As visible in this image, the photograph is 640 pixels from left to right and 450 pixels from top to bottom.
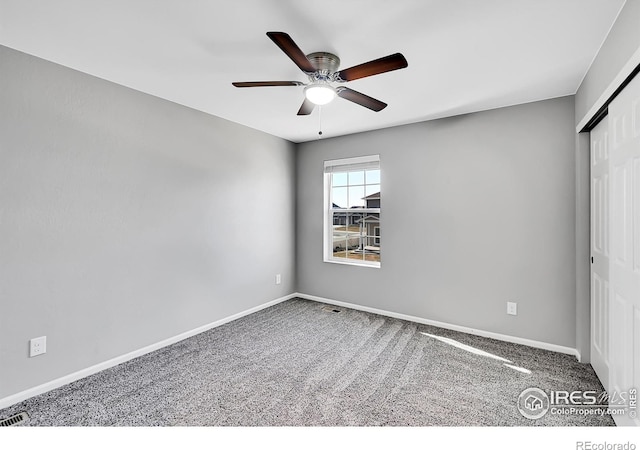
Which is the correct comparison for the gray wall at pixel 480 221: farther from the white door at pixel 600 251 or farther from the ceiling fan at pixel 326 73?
the ceiling fan at pixel 326 73

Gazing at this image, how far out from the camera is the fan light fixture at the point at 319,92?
6.83 feet

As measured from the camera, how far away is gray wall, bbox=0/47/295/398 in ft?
7.11

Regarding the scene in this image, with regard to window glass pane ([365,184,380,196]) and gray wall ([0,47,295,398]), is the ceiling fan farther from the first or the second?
window glass pane ([365,184,380,196])

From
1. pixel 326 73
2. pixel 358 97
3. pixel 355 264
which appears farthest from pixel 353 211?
pixel 326 73

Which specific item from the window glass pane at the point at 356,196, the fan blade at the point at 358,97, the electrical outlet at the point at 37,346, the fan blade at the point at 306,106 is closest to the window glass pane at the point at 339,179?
the window glass pane at the point at 356,196

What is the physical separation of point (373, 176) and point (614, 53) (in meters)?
2.64

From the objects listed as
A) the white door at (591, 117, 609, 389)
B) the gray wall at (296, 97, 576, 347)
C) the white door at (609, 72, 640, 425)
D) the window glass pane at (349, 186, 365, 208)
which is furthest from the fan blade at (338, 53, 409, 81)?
the window glass pane at (349, 186, 365, 208)

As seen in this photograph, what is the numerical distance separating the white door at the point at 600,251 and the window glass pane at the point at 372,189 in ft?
7.25

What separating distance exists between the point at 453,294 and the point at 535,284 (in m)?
0.79

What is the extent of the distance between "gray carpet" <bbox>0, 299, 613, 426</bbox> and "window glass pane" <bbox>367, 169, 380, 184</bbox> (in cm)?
195

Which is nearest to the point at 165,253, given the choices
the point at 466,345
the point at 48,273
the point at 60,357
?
the point at 48,273

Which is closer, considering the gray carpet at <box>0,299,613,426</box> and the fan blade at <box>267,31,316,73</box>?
the fan blade at <box>267,31,316,73</box>

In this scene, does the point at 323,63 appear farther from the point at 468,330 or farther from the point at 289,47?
the point at 468,330

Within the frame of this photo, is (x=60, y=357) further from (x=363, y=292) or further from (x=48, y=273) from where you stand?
(x=363, y=292)
